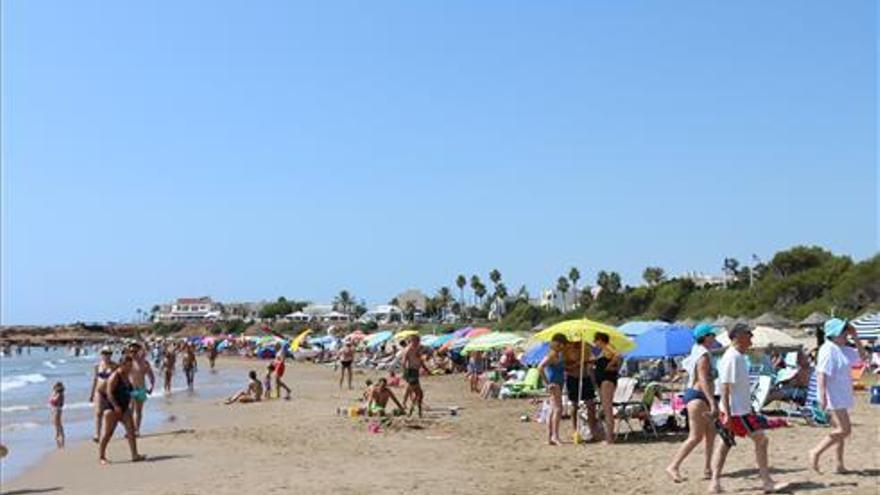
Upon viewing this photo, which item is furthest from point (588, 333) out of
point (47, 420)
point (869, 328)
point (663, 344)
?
point (869, 328)

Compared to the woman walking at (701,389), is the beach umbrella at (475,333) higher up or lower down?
higher up

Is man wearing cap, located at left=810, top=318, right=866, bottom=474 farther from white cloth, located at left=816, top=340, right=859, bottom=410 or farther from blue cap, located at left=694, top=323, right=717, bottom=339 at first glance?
blue cap, located at left=694, top=323, right=717, bottom=339

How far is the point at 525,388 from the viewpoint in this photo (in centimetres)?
2103

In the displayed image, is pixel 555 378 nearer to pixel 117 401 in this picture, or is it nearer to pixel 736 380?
pixel 736 380

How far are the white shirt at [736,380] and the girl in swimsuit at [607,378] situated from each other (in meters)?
3.96

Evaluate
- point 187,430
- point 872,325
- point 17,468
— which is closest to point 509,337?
point 872,325

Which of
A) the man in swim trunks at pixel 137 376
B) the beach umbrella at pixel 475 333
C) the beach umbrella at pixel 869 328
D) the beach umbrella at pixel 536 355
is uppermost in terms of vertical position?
the beach umbrella at pixel 869 328

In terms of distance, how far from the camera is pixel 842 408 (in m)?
7.98

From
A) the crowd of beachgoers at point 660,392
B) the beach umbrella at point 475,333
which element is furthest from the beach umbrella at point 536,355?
the beach umbrella at point 475,333

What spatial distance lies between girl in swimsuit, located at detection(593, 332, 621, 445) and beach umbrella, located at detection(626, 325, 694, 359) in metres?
2.42

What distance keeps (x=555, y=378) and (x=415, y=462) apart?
227 cm

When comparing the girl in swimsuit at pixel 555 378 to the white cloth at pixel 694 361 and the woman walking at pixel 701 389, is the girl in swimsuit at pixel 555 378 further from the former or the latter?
the white cloth at pixel 694 361

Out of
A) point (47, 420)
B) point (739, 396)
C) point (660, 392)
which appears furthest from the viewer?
point (47, 420)

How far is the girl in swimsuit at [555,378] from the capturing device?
11.9 m
